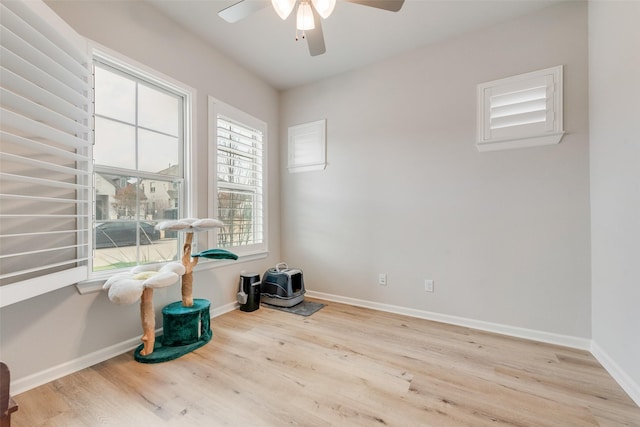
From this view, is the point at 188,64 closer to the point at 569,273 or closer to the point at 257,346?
the point at 257,346

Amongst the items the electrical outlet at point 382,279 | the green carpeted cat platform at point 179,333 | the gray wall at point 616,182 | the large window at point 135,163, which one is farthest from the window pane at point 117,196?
the gray wall at point 616,182

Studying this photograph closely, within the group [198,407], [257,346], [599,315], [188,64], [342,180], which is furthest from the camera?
[342,180]

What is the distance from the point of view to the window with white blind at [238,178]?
2865 millimetres

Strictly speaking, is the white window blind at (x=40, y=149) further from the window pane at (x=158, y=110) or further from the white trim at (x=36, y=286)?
the window pane at (x=158, y=110)

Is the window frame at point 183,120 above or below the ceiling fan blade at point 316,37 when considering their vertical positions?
below

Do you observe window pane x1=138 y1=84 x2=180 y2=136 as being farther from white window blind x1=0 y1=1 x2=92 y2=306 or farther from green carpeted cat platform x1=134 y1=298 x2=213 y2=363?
green carpeted cat platform x1=134 y1=298 x2=213 y2=363

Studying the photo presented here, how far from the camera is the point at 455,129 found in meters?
2.62

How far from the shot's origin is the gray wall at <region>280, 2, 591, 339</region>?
2186 mm

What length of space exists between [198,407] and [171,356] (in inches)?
25.1

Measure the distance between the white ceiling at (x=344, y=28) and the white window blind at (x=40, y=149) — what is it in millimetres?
1087

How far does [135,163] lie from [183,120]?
66 centimetres

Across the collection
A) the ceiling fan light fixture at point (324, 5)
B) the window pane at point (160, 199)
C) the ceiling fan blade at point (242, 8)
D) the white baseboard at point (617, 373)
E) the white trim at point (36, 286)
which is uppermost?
the ceiling fan blade at point (242, 8)

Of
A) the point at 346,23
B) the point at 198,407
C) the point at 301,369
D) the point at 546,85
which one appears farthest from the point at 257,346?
the point at 546,85

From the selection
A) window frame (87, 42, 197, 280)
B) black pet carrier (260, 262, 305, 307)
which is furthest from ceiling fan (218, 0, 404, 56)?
black pet carrier (260, 262, 305, 307)
